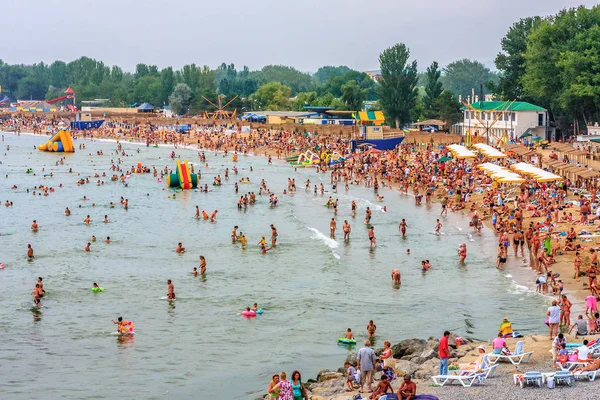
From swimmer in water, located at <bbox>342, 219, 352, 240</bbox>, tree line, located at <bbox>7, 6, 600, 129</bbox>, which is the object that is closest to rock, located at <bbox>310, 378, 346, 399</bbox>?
swimmer in water, located at <bbox>342, 219, 352, 240</bbox>

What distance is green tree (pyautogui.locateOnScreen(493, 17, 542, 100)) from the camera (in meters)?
78.9

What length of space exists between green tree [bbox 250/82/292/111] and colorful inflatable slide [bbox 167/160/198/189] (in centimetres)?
7137

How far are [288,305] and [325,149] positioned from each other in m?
52.6

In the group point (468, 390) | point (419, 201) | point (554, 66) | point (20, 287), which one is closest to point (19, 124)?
point (554, 66)

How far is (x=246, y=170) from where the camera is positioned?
7088cm

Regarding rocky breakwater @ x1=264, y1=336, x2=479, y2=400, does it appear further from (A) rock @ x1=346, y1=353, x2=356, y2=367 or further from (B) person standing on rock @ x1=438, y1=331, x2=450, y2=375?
(B) person standing on rock @ x1=438, y1=331, x2=450, y2=375

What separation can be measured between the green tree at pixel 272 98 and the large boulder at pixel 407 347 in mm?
109936

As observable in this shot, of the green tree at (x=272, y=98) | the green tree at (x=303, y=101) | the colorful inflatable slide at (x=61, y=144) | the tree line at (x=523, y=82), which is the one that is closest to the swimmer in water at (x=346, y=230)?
the tree line at (x=523, y=82)

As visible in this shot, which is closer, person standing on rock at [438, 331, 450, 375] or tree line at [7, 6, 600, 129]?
person standing on rock at [438, 331, 450, 375]

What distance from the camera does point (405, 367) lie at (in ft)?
63.2

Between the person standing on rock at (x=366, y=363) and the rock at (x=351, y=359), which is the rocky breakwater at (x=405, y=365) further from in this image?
the person standing on rock at (x=366, y=363)

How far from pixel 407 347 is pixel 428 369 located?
2.30 meters

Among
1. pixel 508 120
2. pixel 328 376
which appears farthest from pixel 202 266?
pixel 508 120

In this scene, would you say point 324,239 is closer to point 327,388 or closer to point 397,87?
point 327,388
